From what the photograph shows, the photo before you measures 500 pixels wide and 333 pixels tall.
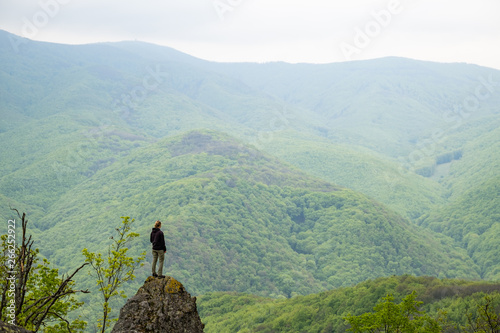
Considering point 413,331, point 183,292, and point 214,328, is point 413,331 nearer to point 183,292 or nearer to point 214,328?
point 183,292

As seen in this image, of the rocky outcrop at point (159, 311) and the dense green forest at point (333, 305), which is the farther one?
the dense green forest at point (333, 305)

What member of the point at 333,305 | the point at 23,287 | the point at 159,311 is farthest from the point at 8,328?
the point at 333,305

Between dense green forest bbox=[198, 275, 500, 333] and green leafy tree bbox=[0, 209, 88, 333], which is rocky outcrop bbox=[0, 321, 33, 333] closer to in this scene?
green leafy tree bbox=[0, 209, 88, 333]

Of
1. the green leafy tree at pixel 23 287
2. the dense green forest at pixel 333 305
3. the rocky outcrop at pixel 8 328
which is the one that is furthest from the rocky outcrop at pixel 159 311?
the dense green forest at pixel 333 305

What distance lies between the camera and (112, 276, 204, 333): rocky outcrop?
59.5ft

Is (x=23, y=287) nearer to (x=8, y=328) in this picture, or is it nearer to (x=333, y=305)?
(x=8, y=328)

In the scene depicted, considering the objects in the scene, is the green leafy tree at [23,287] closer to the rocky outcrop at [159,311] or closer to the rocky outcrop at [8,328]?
the rocky outcrop at [8,328]

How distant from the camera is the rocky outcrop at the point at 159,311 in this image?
18125 mm

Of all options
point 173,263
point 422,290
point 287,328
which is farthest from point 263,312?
point 173,263

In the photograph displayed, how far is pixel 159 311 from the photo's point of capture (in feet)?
61.0

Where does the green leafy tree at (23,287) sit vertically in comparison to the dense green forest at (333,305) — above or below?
above

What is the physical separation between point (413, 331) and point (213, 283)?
6526 inches

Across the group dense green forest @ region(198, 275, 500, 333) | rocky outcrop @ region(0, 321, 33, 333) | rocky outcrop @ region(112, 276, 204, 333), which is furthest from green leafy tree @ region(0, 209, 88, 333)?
dense green forest @ region(198, 275, 500, 333)

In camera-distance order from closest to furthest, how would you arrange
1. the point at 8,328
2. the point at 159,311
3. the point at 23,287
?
the point at 8,328 → the point at 23,287 → the point at 159,311
